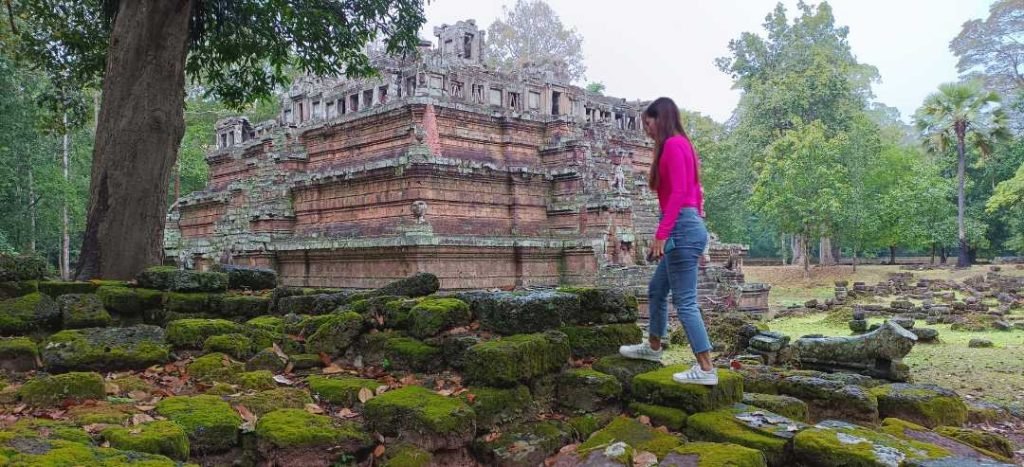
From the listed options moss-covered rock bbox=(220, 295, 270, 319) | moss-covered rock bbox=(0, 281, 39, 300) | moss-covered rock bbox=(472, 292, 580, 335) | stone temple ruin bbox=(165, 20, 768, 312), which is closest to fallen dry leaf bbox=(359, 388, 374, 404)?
moss-covered rock bbox=(472, 292, 580, 335)

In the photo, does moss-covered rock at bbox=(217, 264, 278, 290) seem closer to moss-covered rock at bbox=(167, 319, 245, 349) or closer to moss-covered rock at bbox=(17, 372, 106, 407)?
moss-covered rock at bbox=(167, 319, 245, 349)

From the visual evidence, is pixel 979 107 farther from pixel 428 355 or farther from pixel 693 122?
pixel 428 355

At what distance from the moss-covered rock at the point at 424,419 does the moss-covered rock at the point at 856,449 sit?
204cm

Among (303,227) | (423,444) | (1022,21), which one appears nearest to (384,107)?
(303,227)

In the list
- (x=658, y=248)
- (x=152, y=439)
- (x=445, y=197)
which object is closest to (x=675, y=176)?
(x=658, y=248)

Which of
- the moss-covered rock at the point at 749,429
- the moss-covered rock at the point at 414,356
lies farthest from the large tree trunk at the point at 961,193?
the moss-covered rock at the point at 414,356

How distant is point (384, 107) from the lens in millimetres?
18438

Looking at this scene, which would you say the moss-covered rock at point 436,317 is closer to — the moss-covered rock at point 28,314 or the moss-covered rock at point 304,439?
the moss-covered rock at point 304,439

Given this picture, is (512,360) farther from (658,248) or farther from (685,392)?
(658,248)

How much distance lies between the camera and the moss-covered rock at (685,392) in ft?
14.4

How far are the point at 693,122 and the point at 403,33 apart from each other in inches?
1418

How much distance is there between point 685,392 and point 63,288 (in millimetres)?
5941

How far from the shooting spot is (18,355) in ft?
16.0

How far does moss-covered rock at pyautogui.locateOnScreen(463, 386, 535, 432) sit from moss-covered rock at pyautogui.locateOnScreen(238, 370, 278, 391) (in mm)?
1526
